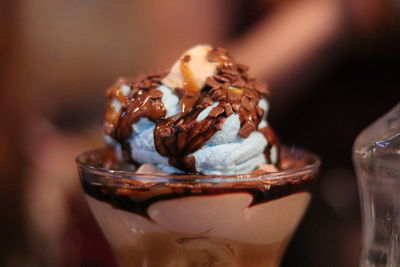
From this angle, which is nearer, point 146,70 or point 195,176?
point 195,176

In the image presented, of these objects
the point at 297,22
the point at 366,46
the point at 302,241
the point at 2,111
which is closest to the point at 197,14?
the point at 297,22

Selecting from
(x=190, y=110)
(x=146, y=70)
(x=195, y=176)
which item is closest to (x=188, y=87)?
(x=190, y=110)

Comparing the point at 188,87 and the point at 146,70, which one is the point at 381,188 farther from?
the point at 146,70

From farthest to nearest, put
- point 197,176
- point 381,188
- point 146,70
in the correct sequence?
point 146,70 < point 381,188 < point 197,176

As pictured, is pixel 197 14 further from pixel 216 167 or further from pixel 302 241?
pixel 216 167

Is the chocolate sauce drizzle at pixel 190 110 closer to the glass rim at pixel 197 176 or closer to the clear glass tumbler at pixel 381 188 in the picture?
the glass rim at pixel 197 176

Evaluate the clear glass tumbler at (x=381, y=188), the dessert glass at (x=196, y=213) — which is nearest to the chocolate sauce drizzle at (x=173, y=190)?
the dessert glass at (x=196, y=213)
